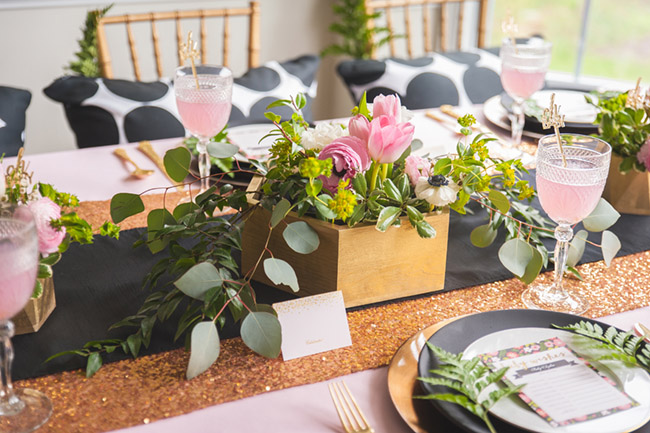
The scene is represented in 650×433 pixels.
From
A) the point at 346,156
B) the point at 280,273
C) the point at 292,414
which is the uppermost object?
the point at 346,156

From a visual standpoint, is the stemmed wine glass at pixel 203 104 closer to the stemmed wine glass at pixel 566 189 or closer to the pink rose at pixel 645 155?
the stemmed wine glass at pixel 566 189

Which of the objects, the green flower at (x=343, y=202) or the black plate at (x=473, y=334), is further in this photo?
the green flower at (x=343, y=202)

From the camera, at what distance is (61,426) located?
73 centimetres

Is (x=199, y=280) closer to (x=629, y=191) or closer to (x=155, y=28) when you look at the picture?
(x=629, y=191)

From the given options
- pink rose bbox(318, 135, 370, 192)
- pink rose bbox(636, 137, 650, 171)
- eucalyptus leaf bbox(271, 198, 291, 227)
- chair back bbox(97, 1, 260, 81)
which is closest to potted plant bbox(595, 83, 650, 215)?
pink rose bbox(636, 137, 650, 171)

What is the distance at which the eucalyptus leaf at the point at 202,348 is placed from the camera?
2.58ft

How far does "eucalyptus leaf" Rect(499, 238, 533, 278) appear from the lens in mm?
996

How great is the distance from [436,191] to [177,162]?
37 cm

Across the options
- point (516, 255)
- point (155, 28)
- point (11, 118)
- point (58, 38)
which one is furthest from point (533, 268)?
point (58, 38)

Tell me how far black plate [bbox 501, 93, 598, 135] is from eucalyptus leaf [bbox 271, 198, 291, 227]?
0.95 metres

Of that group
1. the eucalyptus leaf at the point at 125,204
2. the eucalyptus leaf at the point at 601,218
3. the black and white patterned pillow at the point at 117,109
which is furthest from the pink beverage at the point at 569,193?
the black and white patterned pillow at the point at 117,109

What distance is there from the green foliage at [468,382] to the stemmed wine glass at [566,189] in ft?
0.90

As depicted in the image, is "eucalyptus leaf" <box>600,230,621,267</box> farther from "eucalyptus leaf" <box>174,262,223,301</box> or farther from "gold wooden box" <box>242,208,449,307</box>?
"eucalyptus leaf" <box>174,262,223,301</box>

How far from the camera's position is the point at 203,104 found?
1267 mm
